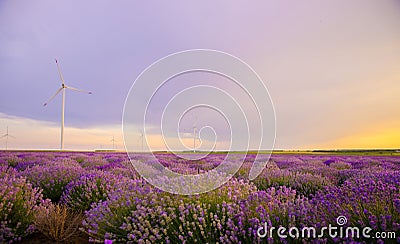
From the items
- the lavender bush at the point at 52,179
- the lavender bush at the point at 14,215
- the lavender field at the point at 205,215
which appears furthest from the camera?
the lavender bush at the point at 52,179

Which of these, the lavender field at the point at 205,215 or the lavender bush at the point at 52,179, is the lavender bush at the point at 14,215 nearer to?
the lavender field at the point at 205,215

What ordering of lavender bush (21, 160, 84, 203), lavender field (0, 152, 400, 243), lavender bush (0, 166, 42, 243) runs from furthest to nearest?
lavender bush (21, 160, 84, 203) → lavender bush (0, 166, 42, 243) → lavender field (0, 152, 400, 243)

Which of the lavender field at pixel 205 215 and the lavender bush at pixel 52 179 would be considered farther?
the lavender bush at pixel 52 179

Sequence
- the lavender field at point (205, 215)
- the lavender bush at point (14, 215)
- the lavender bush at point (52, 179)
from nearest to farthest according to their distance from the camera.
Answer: the lavender field at point (205, 215)
the lavender bush at point (14, 215)
the lavender bush at point (52, 179)

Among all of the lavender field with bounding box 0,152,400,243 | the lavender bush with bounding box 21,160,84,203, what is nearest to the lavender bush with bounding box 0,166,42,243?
the lavender field with bounding box 0,152,400,243

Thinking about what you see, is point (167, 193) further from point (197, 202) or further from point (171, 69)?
point (171, 69)

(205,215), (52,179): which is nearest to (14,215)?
(52,179)

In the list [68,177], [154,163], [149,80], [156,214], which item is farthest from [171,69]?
[154,163]

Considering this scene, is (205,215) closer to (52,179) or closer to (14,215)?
(14,215)

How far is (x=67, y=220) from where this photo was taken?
4113mm

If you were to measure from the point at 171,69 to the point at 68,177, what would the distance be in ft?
11.3

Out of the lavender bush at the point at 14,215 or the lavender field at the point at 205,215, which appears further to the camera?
the lavender bush at the point at 14,215

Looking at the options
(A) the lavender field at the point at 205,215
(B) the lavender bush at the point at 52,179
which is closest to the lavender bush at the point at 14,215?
(A) the lavender field at the point at 205,215

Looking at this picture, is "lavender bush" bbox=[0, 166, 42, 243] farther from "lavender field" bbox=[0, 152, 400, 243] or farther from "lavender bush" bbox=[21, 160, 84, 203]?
"lavender bush" bbox=[21, 160, 84, 203]
